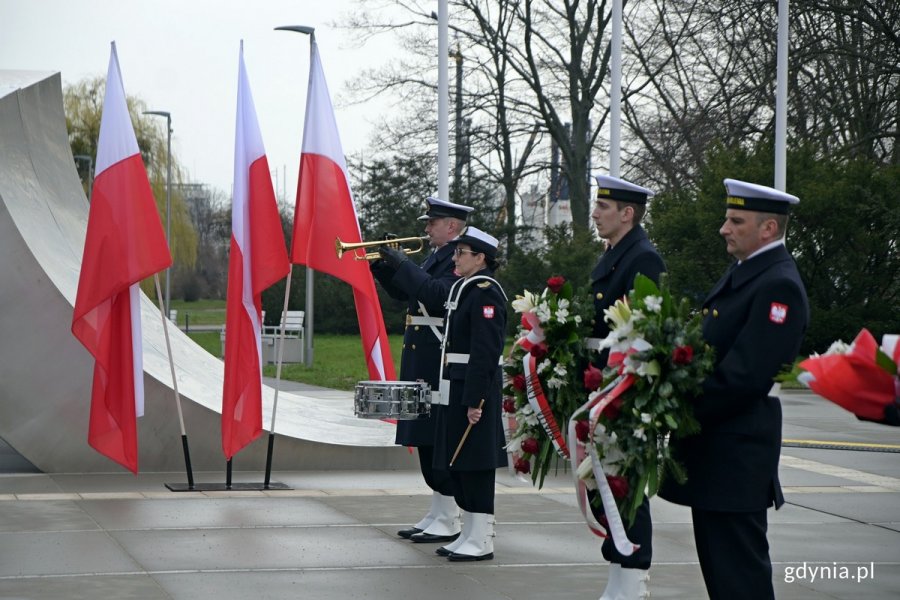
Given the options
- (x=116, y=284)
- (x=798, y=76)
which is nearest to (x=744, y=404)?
(x=116, y=284)

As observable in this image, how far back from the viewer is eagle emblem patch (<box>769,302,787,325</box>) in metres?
4.68

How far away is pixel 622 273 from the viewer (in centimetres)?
608

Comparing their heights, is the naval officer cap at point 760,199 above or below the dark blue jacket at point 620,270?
above

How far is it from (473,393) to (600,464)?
7.88 feet

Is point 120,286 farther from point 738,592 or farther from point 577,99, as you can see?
point 577,99

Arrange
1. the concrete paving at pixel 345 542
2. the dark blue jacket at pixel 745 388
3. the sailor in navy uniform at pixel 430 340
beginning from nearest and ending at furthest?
the dark blue jacket at pixel 745 388
the concrete paving at pixel 345 542
the sailor in navy uniform at pixel 430 340

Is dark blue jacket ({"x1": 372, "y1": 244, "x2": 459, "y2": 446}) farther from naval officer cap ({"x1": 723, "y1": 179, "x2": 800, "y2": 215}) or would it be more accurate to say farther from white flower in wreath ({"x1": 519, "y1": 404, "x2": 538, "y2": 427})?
naval officer cap ({"x1": 723, "y1": 179, "x2": 800, "y2": 215})

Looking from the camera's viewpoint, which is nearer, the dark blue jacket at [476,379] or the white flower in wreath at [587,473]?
the white flower in wreath at [587,473]

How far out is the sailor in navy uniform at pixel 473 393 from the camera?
294 inches

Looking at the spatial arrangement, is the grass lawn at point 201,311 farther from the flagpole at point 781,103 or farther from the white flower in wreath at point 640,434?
the white flower in wreath at point 640,434

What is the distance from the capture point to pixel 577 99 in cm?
3691

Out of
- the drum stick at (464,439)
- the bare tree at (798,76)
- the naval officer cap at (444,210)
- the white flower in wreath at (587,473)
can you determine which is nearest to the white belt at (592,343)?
the white flower in wreath at (587,473)

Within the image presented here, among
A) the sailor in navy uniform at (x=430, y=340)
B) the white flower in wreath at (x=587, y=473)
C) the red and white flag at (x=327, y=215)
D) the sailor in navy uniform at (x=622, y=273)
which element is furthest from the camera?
the red and white flag at (x=327, y=215)

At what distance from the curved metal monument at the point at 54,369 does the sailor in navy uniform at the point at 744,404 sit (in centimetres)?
645
